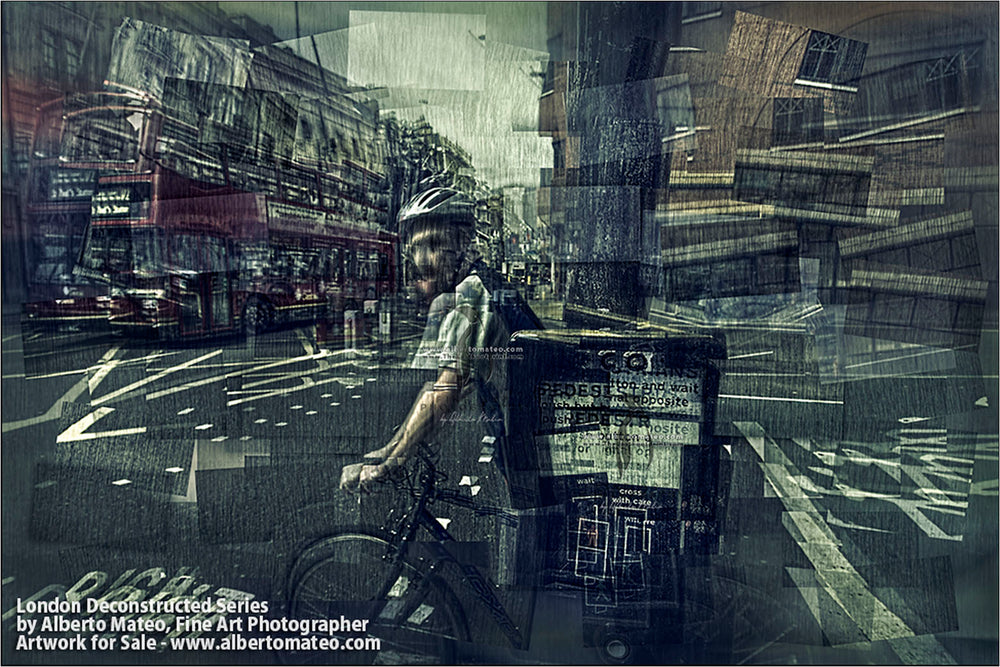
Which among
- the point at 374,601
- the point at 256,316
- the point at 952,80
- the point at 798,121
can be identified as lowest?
the point at 374,601

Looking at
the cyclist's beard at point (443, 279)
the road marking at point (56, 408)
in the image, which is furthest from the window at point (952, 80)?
the road marking at point (56, 408)

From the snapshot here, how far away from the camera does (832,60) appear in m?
2.02

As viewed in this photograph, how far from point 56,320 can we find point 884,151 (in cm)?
226

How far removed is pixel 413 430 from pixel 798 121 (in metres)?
1.33

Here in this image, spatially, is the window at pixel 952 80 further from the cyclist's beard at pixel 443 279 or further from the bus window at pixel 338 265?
the bus window at pixel 338 265

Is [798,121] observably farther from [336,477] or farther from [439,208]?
[336,477]

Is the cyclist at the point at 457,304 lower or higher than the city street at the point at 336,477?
higher

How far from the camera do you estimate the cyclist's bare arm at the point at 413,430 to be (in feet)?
6.73

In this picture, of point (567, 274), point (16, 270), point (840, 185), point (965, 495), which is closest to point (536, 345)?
point (567, 274)

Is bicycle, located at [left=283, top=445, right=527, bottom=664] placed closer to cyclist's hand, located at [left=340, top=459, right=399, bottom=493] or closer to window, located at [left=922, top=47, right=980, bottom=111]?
cyclist's hand, located at [left=340, top=459, right=399, bottom=493]

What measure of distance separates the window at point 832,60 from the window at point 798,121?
62mm

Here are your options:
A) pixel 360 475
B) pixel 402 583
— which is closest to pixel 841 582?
pixel 402 583

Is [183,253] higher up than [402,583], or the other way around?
[183,253]

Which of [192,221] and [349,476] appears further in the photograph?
[349,476]
